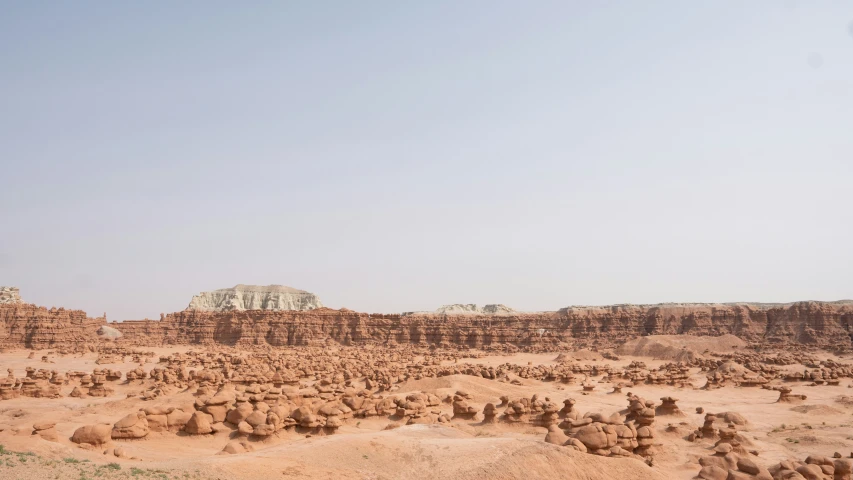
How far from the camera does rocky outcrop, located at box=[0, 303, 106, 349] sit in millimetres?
66062

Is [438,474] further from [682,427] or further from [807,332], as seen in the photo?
[807,332]

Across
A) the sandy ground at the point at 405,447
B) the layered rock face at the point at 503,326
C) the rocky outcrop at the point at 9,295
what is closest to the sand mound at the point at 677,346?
the layered rock face at the point at 503,326

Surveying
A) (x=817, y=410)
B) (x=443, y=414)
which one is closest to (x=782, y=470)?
(x=443, y=414)

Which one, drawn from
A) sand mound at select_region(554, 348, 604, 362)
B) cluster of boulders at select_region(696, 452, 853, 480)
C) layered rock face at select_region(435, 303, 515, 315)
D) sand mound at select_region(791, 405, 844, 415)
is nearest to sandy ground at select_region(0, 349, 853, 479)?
sand mound at select_region(791, 405, 844, 415)

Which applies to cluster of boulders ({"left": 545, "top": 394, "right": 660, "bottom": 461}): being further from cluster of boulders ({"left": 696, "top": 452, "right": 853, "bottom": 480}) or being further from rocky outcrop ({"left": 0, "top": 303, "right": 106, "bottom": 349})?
rocky outcrop ({"left": 0, "top": 303, "right": 106, "bottom": 349})

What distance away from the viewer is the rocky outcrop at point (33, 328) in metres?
66.1

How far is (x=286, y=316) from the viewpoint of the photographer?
81875 millimetres

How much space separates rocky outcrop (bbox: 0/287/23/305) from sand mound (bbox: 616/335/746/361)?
8577 centimetres

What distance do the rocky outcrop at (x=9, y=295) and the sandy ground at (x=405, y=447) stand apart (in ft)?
209

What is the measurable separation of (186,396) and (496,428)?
15908 millimetres

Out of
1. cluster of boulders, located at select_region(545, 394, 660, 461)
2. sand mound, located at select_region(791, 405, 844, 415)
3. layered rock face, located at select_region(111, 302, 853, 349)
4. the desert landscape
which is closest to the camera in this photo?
the desert landscape

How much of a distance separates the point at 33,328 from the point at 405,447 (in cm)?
7314

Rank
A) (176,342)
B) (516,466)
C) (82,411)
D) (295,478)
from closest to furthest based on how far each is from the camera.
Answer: (295,478) → (516,466) → (82,411) → (176,342)

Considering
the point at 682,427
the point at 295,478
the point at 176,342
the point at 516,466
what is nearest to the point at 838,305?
the point at 682,427
